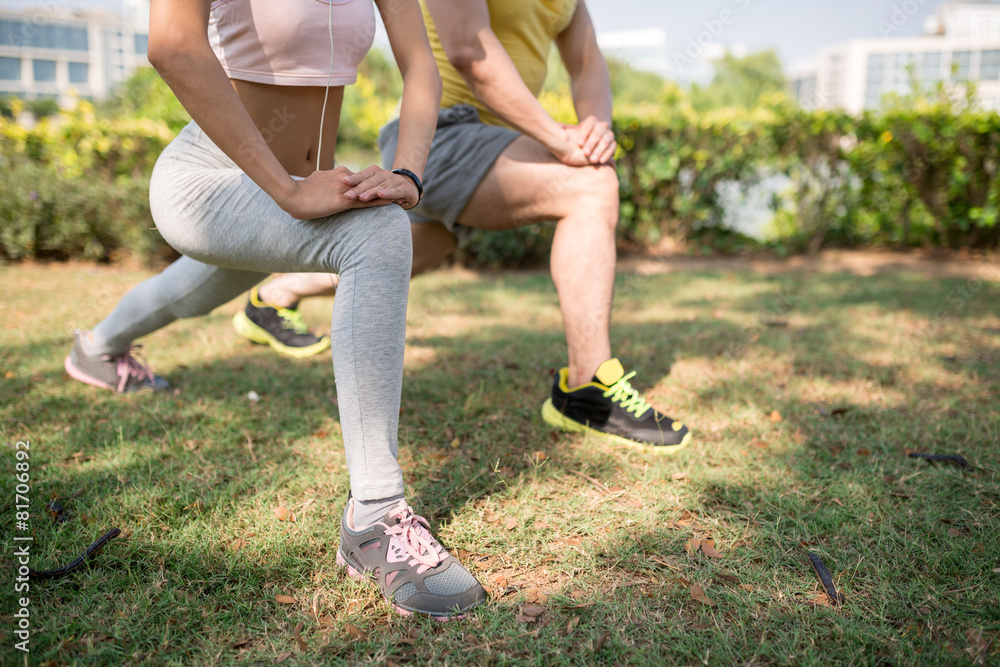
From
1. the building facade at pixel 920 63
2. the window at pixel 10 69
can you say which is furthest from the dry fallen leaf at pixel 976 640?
the window at pixel 10 69

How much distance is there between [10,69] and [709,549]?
11719cm

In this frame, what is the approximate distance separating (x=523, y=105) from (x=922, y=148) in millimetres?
5470

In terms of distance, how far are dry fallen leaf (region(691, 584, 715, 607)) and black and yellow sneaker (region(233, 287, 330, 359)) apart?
213 centimetres

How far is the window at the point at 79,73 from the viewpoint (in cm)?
8781

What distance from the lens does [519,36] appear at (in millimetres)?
2277

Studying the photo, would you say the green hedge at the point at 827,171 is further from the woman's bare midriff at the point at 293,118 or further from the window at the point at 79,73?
the window at the point at 79,73

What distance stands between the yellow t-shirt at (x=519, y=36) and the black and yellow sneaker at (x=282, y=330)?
1349 mm

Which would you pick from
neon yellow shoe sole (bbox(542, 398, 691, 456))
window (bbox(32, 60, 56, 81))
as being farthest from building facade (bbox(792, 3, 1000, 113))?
window (bbox(32, 60, 56, 81))

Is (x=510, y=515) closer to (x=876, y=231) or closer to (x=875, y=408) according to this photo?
(x=875, y=408)

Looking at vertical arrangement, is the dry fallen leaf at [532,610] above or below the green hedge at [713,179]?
below

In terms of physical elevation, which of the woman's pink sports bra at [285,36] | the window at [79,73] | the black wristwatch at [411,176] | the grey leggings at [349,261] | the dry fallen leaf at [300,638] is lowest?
the dry fallen leaf at [300,638]

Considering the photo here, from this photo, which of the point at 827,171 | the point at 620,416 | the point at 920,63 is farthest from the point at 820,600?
the point at 920,63

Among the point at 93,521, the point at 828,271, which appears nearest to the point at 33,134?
the point at 93,521

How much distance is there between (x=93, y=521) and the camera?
1.66 meters
